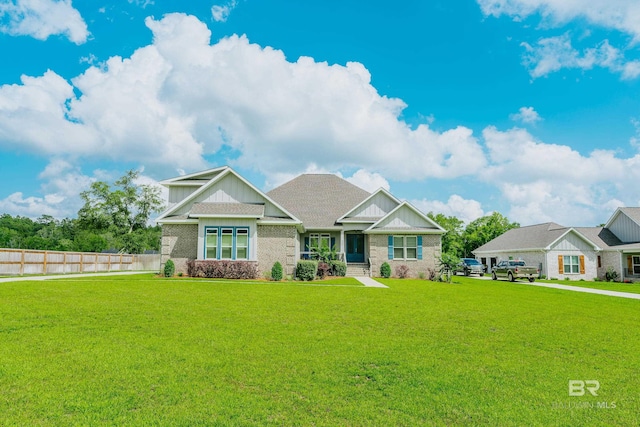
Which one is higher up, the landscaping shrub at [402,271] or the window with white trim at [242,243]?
the window with white trim at [242,243]

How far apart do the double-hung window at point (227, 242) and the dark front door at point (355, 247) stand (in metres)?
10.1

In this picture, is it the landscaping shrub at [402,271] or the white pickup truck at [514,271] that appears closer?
the landscaping shrub at [402,271]

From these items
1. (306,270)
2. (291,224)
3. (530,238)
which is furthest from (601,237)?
(291,224)

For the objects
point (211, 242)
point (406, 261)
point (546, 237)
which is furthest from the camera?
point (546, 237)

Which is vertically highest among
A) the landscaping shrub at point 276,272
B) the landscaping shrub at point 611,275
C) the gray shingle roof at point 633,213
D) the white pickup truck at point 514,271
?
the gray shingle roof at point 633,213

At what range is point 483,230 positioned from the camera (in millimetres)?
63844

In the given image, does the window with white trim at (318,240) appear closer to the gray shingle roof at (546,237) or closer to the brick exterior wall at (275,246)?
the brick exterior wall at (275,246)

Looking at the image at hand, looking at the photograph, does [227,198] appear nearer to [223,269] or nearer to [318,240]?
[223,269]

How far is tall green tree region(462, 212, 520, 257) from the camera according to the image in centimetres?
6328

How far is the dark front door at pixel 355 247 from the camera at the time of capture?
3155 centimetres

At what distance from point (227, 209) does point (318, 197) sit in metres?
12.1

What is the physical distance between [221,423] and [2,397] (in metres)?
2.81

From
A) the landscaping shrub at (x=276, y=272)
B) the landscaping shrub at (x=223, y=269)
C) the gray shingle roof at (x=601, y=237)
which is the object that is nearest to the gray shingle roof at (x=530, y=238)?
the gray shingle roof at (x=601, y=237)

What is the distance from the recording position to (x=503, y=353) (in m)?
7.09
